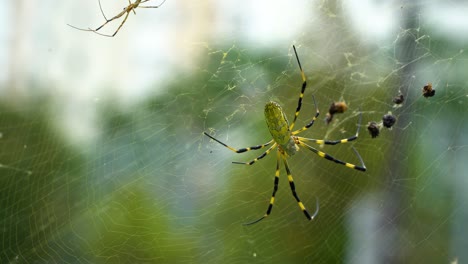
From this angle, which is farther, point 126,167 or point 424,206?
point 424,206

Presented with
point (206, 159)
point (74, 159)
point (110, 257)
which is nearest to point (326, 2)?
point (206, 159)

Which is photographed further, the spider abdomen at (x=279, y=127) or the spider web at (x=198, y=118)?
the spider web at (x=198, y=118)

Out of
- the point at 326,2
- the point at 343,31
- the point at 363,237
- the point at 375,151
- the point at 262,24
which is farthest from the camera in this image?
the point at 363,237

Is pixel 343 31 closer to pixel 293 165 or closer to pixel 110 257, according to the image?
pixel 293 165

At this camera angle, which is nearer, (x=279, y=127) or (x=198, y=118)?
(x=279, y=127)
